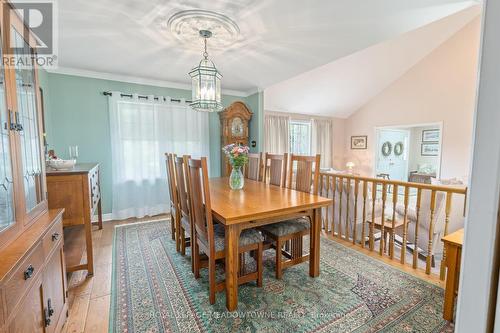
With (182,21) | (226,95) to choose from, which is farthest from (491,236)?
(226,95)

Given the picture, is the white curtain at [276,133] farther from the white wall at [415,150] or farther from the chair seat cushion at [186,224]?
the white wall at [415,150]

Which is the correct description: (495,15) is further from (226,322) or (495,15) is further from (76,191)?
(76,191)

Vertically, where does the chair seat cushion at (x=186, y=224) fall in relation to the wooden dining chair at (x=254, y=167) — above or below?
below

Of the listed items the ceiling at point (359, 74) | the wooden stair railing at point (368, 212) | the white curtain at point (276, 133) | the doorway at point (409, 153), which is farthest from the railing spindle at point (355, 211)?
the doorway at point (409, 153)

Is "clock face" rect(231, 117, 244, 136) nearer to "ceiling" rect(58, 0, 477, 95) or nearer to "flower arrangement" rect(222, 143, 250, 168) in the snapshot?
"ceiling" rect(58, 0, 477, 95)

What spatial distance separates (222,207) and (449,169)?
18.8ft

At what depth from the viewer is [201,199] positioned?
1.80 m

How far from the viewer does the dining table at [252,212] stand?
1.69 m

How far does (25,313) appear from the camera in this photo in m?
0.99

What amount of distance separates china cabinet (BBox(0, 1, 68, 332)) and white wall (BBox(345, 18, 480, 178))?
19.8ft

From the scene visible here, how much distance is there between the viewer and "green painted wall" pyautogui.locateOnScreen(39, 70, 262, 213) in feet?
11.1

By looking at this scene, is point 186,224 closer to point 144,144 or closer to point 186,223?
point 186,223

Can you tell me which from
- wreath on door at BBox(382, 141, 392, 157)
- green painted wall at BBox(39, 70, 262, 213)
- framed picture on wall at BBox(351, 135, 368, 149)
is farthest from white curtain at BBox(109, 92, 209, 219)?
wreath on door at BBox(382, 141, 392, 157)

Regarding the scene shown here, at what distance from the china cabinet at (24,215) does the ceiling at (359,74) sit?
4.40 m
